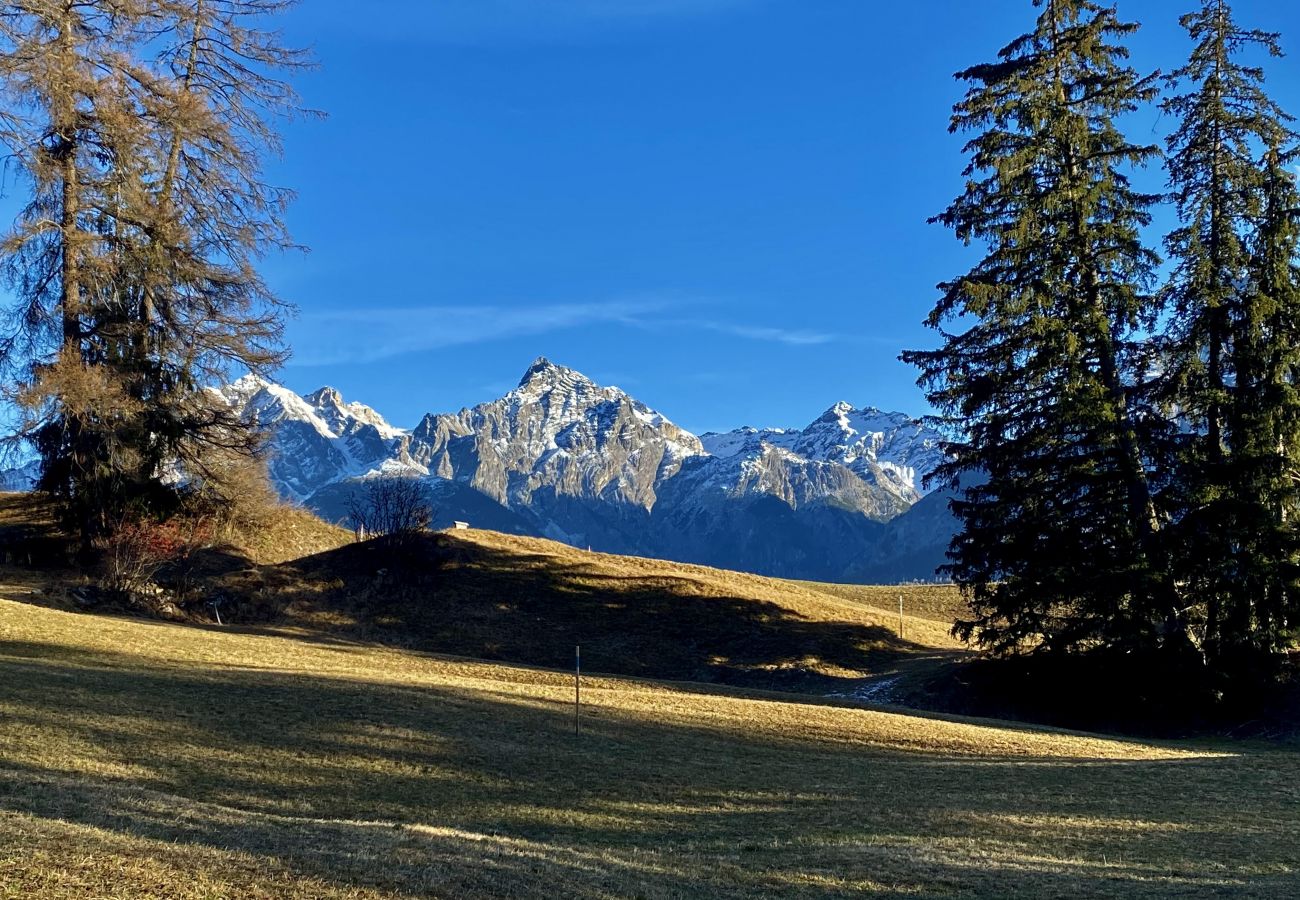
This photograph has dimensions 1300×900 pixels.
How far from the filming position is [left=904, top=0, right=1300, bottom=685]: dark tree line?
2552 centimetres

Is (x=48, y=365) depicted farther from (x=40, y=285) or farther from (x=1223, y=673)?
(x=1223, y=673)

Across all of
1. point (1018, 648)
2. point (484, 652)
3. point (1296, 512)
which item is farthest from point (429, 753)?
point (1296, 512)

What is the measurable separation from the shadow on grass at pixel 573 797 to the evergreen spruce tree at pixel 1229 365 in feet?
25.7

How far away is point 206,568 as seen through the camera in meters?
32.5

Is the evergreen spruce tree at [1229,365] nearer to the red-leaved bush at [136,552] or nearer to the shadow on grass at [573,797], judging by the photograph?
the shadow on grass at [573,797]

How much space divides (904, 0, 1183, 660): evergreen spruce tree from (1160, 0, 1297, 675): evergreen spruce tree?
3.27 feet

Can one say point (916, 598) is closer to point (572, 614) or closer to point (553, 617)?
point (572, 614)

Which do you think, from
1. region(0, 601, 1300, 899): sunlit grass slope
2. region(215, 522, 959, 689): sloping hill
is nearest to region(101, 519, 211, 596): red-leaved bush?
region(215, 522, 959, 689): sloping hill

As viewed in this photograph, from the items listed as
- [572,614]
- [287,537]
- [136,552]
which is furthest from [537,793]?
[287,537]

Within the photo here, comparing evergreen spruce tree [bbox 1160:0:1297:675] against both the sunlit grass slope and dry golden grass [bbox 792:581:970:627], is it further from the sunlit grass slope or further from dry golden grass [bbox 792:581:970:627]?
dry golden grass [bbox 792:581:970:627]

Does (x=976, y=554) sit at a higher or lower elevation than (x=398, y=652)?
higher

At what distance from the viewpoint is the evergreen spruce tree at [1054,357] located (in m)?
26.3

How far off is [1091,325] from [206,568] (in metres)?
28.2

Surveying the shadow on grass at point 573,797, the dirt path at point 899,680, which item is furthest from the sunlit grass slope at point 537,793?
the dirt path at point 899,680
